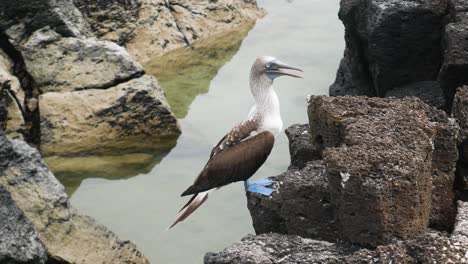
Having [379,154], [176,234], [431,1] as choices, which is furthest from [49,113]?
[379,154]

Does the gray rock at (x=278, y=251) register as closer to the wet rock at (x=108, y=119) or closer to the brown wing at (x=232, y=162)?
the brown wing at (x=232, y=162)

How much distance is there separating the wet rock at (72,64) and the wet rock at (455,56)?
4.42 metres

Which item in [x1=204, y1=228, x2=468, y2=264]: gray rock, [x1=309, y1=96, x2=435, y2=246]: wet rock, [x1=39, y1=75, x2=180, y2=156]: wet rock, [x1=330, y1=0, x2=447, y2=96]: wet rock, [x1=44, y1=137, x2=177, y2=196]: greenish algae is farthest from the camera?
[x1=39, y1=75, x2=180, y2=156]: wet rock

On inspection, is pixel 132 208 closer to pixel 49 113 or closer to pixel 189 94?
pixel 49 113

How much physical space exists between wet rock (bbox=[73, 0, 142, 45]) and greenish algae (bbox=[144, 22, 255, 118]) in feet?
2.15

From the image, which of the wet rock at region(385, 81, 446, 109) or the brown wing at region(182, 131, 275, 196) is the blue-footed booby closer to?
the brown wing at region(182, 131, 275, 196)

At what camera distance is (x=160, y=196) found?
Answer: 944 centimetres

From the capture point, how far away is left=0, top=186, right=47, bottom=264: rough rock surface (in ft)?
20.9

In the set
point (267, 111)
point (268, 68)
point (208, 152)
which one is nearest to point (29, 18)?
point (208, 152)

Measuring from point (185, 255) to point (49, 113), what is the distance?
3.24m

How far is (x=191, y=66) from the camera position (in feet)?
44.9

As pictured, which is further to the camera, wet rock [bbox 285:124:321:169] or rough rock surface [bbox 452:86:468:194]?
wet rock [bbox 285:124:321:169]

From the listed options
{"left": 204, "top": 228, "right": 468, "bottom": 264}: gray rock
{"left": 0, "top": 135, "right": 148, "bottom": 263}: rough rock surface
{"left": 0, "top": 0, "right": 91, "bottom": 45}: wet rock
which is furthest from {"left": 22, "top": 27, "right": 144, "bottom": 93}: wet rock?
{"left": 204, "top": 228, "right": 468, "bottom": 264}: gray rock

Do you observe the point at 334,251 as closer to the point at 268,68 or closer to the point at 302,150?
the point at 302,150
